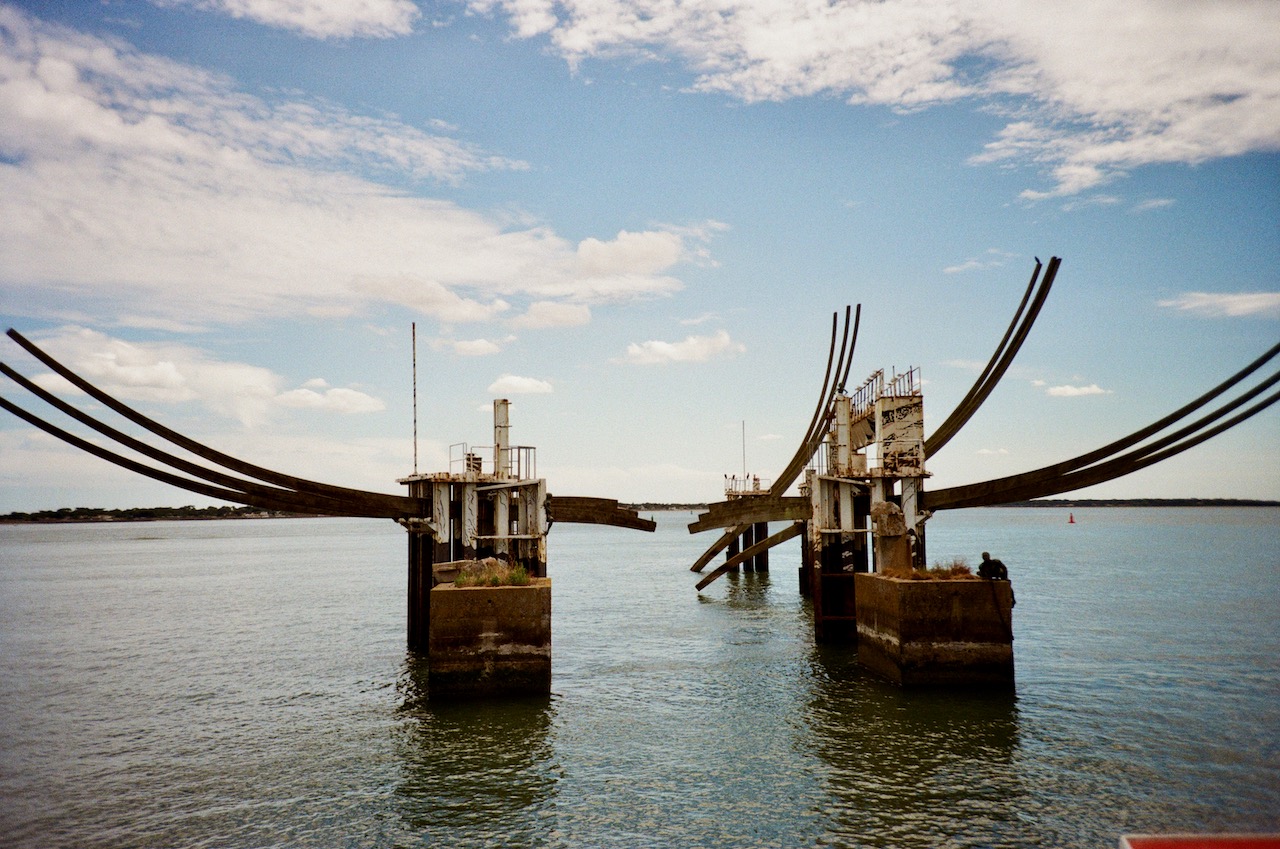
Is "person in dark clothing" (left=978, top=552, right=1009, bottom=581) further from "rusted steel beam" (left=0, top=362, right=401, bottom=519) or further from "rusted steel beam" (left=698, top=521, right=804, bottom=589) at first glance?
"rusted steel beam" (left=698, top=521, right=804, bottom=589)

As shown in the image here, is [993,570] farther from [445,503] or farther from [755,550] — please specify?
[755,550]

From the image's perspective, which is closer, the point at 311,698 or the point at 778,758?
the point at 778,758

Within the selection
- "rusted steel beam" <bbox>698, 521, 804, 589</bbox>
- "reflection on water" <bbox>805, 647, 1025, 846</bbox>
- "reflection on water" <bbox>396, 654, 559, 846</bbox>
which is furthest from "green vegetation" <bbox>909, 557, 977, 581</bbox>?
"rusted steel beam" <bbox>698, 521, 804, 589</bbox>

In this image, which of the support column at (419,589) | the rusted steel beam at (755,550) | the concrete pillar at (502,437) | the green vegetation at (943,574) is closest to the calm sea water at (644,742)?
the support column at (419,589)

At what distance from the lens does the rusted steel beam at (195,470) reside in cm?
1975

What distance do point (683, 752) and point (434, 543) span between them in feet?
41.9

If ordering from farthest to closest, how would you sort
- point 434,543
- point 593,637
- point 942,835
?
point 593,637
point 434,543
point 942,835

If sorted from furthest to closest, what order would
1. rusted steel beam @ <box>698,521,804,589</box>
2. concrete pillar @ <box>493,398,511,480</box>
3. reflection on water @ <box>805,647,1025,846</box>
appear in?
rusted steel beam @ <box>698,521,804,589</box>, concrete pillar @ <box>493,398,511,480</box>, reflection on water @ <box>805,647,1025,846</box>

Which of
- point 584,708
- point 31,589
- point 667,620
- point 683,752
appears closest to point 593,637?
point 667,620

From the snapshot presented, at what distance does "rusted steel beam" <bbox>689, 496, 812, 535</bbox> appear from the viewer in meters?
35.5

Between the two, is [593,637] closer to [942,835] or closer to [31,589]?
[942,835]

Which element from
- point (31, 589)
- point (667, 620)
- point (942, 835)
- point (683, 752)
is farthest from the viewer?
point (31, 589)

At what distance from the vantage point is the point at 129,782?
17.2 m

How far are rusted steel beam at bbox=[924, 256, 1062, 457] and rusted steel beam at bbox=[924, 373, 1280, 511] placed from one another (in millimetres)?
2783
